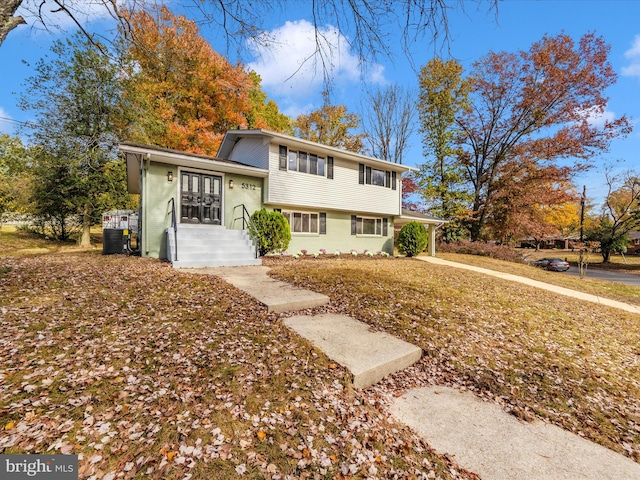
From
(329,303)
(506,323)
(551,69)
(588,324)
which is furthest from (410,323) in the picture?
(551,69)

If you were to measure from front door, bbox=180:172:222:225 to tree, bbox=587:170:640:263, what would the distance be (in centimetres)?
3652

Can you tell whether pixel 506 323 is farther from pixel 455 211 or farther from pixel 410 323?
pixel 455 211

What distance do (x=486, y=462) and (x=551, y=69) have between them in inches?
1027

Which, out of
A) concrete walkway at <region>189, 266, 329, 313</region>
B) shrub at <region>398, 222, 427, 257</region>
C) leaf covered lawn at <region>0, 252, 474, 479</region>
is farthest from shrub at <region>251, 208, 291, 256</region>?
shrub at <region>398, 222, 427, 257</region>

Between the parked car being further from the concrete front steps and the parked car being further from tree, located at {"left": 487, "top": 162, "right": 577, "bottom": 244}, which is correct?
the concrete front steps

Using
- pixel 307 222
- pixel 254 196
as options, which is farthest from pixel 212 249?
pixel 307 222

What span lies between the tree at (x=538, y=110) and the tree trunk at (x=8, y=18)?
2436cm

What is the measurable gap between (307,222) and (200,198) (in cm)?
495

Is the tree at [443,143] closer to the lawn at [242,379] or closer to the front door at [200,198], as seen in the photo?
the lawn at [242,379]

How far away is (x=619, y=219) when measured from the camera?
89.7 feet

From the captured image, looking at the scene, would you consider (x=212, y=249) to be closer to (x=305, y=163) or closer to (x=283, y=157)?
A: (x=283, y=157)

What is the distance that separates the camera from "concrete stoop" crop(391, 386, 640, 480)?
1948 millimetres

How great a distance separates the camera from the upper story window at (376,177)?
14.3m

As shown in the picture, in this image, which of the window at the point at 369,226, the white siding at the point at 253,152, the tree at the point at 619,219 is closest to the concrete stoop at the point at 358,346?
the white siding at the point at 253,152
